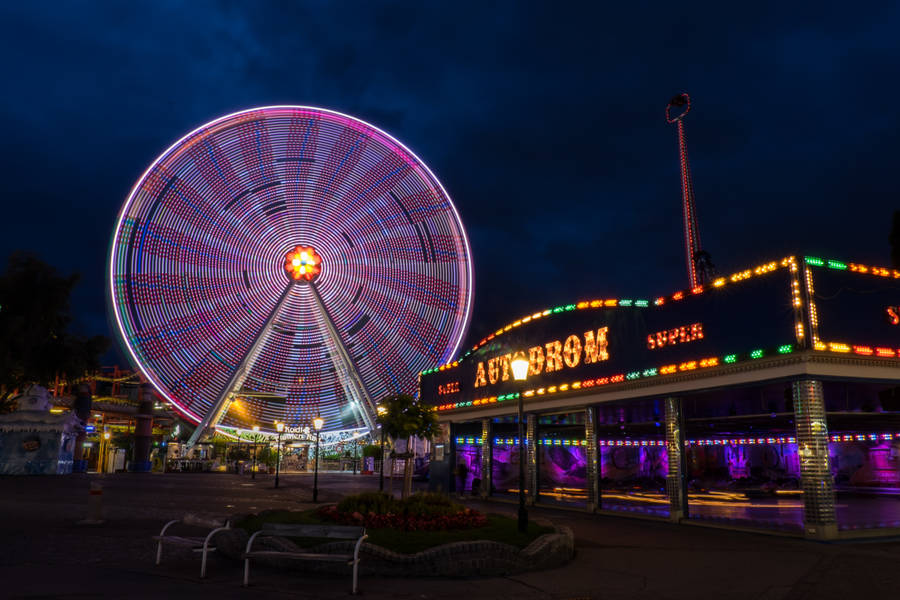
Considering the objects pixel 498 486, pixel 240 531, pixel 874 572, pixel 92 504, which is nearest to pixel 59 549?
pixel 240 531

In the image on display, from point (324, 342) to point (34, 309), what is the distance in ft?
61.1

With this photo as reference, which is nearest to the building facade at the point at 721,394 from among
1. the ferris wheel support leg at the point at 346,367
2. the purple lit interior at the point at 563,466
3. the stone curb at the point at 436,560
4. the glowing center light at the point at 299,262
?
the purple lit interior at the point at 563,466

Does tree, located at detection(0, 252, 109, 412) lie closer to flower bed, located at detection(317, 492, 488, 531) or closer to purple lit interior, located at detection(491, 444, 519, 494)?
purple lit interior, located at detection(491, 444, 519, 494)

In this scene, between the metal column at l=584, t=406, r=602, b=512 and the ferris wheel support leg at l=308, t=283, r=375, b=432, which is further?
the ferris wheel support leg at l=308, t=283, r=375, b=432

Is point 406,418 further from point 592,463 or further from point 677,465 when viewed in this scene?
point 677,465

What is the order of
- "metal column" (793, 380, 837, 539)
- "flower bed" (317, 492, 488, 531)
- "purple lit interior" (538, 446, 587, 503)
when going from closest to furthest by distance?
"flower bed" (317, 492, 488, 531) < "metal column" (793, 380, 837, 539) < "purple lit interior" (538, 446, 587, 503)

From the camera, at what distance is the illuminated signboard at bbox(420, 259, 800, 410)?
1449 cm

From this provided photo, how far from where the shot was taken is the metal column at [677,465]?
1727 cm

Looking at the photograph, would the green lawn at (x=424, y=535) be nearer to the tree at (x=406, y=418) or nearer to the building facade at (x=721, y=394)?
the building facade at (x=721, y=394)

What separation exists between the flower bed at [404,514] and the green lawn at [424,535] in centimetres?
24

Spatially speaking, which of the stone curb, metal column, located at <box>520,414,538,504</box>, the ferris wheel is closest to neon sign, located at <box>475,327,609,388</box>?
metal column, located at <box>520,414,538,504</box>

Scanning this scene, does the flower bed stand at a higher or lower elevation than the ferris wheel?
lower

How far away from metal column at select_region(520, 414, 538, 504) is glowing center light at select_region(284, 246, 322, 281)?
23.9 meters

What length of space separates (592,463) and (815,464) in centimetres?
812
